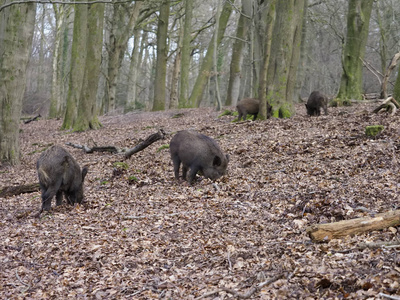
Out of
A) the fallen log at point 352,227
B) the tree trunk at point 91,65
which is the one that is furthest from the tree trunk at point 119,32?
the fallen log at point 352,227

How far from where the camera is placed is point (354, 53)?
19375 millimetres

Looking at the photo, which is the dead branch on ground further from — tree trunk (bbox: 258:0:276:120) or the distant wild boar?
the distant wild boar


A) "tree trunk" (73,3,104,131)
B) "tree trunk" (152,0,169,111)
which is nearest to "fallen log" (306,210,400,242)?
"tree trunk" (73,3,104,131)

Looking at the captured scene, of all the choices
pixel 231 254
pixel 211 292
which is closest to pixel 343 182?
pixel 231 254

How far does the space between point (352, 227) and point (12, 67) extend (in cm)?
1186

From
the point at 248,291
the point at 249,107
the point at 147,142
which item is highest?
the point at 249,107

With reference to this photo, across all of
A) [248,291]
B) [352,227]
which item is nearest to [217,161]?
[352,227]

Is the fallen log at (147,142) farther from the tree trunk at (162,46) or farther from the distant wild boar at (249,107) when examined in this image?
the tree trunk at (162,46)

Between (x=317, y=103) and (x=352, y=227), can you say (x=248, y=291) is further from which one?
(x=317, y=103)

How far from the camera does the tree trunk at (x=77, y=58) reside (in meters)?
22.4

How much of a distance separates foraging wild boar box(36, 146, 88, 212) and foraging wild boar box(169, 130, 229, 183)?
2.36 m

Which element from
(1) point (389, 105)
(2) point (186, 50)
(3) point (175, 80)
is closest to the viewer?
(1) point (389, 105)

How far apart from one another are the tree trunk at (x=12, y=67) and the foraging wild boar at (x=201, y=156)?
678cm

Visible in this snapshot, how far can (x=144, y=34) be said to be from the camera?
40.5m
